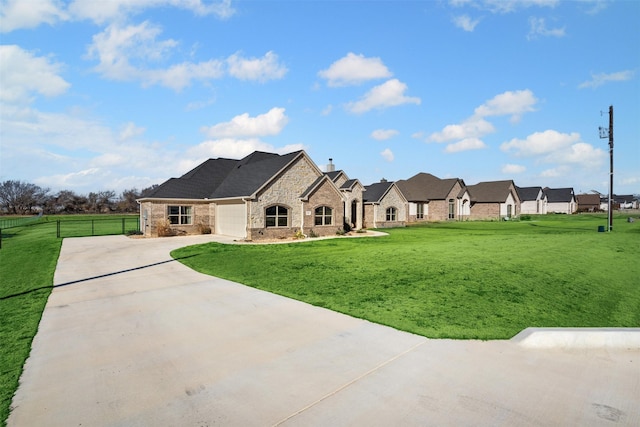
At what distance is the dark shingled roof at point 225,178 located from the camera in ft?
82.9

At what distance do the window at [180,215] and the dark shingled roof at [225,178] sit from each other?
0.91 metres

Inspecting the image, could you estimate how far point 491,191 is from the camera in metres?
56.1

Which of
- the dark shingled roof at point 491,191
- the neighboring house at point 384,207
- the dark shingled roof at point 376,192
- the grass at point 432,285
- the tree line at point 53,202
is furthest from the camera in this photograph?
the tree line at point 53,202

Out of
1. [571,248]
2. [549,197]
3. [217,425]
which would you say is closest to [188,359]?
[217,425]

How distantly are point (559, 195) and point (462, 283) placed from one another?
87.6 meters

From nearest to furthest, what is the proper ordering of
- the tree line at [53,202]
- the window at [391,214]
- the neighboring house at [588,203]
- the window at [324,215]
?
the window at [324,215] < the window at [391,214] < the tree line at [53,202] < the neighboring house at [588,203]

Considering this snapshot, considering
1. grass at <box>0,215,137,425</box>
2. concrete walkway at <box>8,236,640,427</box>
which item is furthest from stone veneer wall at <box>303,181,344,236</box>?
concrete walkway at <box>8,236,640,427</box>

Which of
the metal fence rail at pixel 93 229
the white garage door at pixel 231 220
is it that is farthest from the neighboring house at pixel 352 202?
the metal fence rail at pixel 93 229

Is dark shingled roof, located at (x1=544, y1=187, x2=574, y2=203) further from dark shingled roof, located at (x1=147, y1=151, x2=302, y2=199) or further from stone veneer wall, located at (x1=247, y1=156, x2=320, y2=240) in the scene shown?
stone veneer wall, located at (x1=247, y1=156, x2=320, y2=240)

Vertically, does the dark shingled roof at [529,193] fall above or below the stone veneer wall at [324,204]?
above

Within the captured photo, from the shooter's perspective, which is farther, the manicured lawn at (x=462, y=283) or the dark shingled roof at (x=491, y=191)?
the dark shingled roof at (x=491, y=191)

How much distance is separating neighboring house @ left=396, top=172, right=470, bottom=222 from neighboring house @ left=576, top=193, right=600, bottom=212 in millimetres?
59040

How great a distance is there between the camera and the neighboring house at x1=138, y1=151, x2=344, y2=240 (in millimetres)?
23922

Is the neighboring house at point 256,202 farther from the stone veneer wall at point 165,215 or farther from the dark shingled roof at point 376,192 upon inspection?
the dark shingled roof at point 376,192
